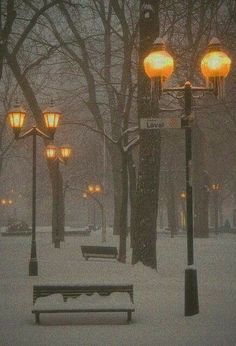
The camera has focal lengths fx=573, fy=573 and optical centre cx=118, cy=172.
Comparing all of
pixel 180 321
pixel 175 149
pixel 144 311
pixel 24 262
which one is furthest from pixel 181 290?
pixel 175 149

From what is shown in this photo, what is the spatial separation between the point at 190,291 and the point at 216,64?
4.19m

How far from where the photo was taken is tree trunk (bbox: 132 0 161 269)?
16.7 m

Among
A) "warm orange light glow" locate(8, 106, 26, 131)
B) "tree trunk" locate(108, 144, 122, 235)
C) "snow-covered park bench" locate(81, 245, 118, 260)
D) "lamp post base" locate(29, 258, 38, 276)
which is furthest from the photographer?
"tree trunk" locate(108, 144, 122, 235)

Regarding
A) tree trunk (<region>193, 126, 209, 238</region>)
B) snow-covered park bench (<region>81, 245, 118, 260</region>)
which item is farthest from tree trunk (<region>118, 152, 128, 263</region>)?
tree trunk (<region>193, 126, 209, 238</region>)

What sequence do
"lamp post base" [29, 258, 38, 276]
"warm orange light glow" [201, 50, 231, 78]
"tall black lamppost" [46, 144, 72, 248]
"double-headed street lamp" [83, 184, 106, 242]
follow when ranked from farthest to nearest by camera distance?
1. "double-headed street lamp" [83, 184, 106, 242]
2. "tall black lamppost" [46, 144, 72, 248]
3. "lamp post base" [29, 258, 38, 276]
4. "warm orange light glow" [201, 50, 231, 78]

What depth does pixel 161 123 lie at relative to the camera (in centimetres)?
1130

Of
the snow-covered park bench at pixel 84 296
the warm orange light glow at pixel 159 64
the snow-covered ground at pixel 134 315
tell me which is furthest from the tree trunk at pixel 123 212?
the warm orange light glow at pixel 159 64

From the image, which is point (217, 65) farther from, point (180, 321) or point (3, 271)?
point (3, 271)

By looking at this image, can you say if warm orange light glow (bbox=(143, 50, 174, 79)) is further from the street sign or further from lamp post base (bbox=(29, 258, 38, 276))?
lamp post base (bbox=(29, 258, 38, 276))

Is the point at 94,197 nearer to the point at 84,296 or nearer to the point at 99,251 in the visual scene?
the point at 99,251

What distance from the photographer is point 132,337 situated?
9070mm

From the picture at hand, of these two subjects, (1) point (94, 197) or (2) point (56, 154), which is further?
(1) point (94, 197)

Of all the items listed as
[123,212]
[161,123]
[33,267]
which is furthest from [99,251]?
[161,123]

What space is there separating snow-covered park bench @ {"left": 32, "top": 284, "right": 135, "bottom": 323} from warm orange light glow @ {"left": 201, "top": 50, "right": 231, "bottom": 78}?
4187 millimetres
